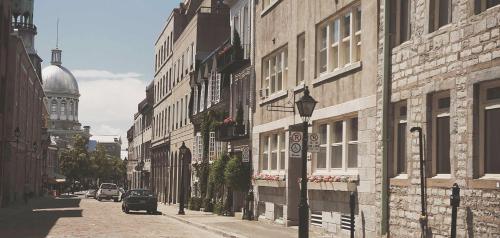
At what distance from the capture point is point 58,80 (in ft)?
610

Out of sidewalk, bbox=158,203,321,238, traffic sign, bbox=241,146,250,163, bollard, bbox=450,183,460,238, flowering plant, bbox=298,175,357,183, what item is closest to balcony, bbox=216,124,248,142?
traffic sign, bbox=241,146,250,163

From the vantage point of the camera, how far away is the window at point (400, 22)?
17141 mm

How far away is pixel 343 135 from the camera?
2073cm

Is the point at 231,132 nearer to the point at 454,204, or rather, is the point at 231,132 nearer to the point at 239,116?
the point at 239,116

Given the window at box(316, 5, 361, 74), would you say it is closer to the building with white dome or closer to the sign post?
the sign post

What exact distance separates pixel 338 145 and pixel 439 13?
21.1 feet

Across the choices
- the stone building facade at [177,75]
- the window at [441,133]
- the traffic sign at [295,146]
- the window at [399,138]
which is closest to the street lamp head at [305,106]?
the traffic sign at [295,146]

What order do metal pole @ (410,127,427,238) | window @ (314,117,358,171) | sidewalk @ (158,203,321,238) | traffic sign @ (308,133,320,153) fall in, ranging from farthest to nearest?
sidewalk @ (158,203,321,238), window @ (314,117,358,171), traffic sign @ (308,133,320,153), metal pole @ (410,127,427,238)

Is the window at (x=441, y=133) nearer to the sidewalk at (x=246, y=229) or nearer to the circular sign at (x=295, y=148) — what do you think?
the circular sign at (x=295, y=148)

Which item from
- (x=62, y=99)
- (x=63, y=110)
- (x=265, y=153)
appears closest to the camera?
(x=265, y=153)

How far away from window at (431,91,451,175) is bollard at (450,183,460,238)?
1.25 meters

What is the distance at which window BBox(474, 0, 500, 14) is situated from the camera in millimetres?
13703

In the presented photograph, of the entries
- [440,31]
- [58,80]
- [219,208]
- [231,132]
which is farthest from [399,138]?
[58,80]

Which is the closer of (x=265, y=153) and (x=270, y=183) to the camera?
(x=270, y=183)
